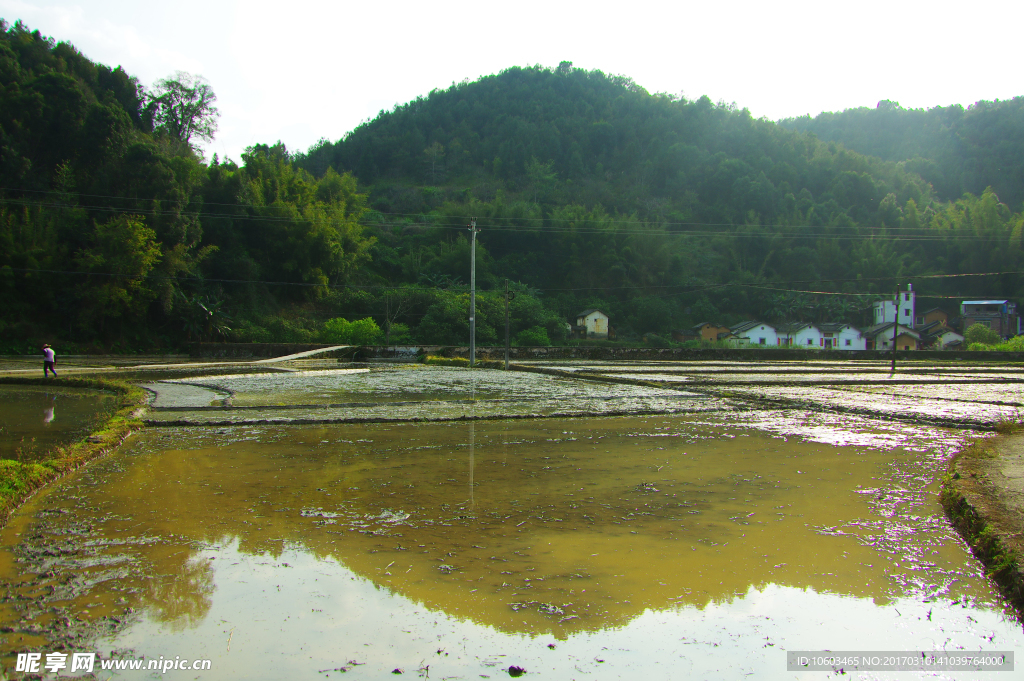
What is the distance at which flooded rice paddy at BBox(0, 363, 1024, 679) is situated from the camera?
2.89 m

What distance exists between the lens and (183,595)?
3.37m

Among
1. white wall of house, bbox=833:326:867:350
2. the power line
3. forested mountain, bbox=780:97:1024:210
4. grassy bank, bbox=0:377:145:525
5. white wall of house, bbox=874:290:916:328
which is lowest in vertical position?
white wall of house, bbox=833:326:867:350

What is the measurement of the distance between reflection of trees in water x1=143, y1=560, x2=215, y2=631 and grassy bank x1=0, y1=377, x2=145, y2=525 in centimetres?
200

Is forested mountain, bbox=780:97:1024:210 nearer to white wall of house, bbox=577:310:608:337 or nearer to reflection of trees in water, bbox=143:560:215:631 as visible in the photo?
white wall of house, bbox=577:310:608:337

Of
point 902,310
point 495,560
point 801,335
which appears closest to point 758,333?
point 801,335

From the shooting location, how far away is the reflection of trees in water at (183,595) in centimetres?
311

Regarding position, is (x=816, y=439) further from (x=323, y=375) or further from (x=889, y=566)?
(x=323, y=375)

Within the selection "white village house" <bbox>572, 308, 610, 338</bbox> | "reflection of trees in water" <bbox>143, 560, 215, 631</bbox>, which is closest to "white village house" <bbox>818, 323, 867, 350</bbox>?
"white village house" <bbox>572, 308, 610, 338</bbox>

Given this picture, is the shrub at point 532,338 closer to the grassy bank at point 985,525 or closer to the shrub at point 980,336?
the shrub at point 980,336

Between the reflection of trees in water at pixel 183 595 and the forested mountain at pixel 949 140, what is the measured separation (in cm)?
9279

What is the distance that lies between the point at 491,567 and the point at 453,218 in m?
60.7

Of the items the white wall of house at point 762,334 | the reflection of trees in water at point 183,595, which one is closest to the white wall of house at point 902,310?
the white wall of house at point 762,334

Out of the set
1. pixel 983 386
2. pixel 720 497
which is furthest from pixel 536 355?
pixel 720 497

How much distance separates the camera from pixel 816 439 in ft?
28.6
